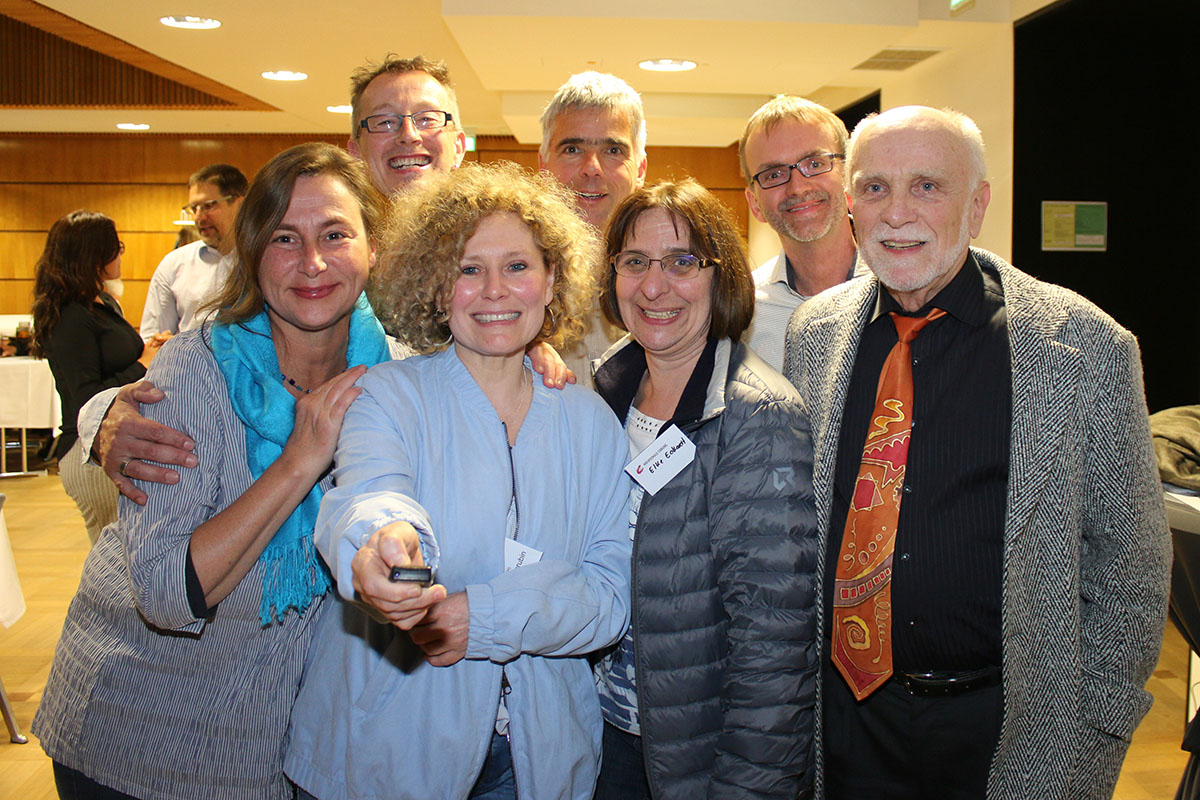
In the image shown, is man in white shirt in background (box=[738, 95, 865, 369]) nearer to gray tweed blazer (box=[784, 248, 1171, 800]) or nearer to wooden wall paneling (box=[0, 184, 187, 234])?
gray tweed blazer (box=[784, 248, 1171, 800])

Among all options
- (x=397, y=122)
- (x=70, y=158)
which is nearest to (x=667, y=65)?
(x=397, y=122)

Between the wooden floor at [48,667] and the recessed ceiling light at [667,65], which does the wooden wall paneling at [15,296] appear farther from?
the recessed ceiling light at [667,65]

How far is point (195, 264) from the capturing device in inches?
172

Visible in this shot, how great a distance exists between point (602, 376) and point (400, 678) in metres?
0.81

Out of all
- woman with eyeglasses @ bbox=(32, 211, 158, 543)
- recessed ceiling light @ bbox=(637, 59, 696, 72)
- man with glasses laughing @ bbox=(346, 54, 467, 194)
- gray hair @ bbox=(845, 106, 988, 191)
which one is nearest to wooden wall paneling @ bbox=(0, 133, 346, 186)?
woman with eyeglasses @ bbox=(32, 211, 158, 543)

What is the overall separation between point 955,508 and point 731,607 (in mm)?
540

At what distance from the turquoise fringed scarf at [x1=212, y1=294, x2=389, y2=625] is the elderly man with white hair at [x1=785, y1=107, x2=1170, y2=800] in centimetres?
104

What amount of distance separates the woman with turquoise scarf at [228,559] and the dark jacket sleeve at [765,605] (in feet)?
2.40

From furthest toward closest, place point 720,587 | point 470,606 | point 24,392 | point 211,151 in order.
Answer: point 211,151, point 24,392, point 720,587, point 470,606

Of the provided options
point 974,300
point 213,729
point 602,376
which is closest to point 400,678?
point 213,729

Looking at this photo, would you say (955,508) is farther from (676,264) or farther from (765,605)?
(676,264)

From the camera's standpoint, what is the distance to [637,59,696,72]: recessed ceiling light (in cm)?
594

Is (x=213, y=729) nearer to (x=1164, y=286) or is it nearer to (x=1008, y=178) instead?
(x=1008, y=178)

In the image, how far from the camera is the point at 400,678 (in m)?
1.38
